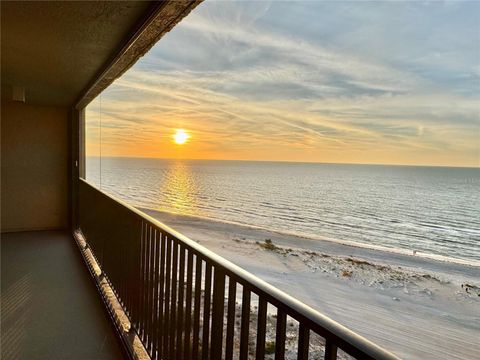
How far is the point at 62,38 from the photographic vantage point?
7.41 feet

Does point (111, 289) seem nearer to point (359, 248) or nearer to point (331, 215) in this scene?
point (359, 248)

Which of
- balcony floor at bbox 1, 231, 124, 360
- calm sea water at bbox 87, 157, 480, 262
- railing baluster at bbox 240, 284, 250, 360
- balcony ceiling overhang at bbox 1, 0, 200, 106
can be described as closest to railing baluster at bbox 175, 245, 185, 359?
railing baluster at bbox 240, 284, 250, 360

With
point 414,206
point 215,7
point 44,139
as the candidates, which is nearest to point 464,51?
point 414,206

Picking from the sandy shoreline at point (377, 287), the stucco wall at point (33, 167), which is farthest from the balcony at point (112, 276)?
the sandy shoreline at point (377, 287)

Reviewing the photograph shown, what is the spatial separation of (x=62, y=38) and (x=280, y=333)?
2350 mm

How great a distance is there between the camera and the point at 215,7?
7043 mm

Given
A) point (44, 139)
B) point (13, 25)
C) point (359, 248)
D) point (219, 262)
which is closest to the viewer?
point (219, 262)

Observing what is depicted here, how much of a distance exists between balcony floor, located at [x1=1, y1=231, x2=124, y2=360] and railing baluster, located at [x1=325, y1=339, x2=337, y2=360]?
175cm

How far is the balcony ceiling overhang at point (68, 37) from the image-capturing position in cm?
180

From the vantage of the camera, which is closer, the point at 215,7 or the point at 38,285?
the point at 38,285

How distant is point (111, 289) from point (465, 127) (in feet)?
79.9

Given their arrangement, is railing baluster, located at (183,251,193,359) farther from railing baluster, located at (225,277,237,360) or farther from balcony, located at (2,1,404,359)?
railing baluster, located at (225,277,237,360)

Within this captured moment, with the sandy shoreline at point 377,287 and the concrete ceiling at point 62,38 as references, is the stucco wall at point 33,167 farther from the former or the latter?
the sandy shoreline at point 377,287

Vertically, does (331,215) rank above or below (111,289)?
below
